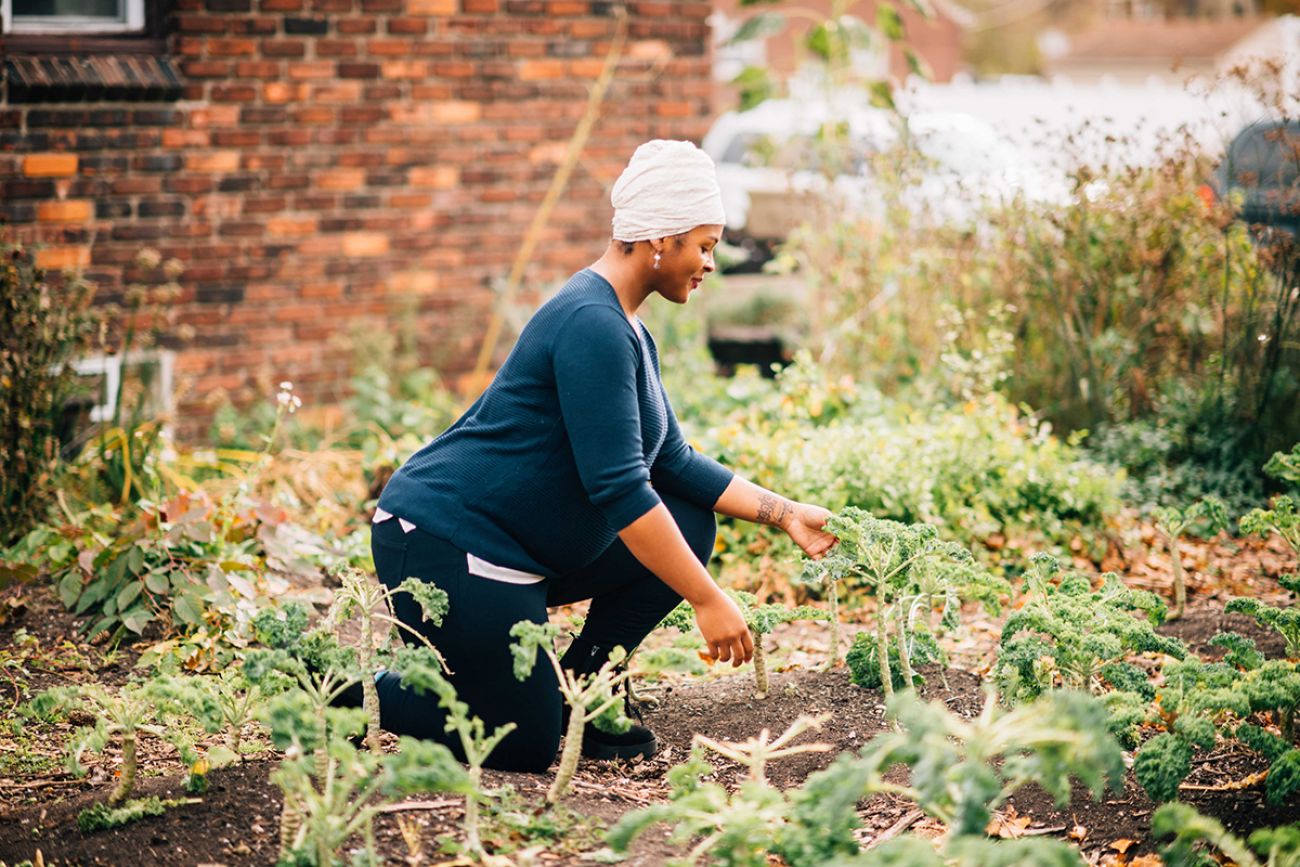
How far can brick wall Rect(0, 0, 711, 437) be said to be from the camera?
608 cm

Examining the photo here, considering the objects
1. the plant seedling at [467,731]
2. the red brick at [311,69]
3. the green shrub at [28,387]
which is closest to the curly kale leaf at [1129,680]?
the plant seedling at [467,731]

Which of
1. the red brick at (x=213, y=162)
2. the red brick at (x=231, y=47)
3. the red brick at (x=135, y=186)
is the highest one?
the red brick at (x=231, y=47)

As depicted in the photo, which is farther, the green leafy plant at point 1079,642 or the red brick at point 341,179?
the red brick at point 341,179

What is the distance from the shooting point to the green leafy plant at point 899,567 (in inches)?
129

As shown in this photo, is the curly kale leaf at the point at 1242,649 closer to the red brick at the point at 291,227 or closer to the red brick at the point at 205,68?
the red brick at the point at 291,227

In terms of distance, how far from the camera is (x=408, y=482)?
122 inches

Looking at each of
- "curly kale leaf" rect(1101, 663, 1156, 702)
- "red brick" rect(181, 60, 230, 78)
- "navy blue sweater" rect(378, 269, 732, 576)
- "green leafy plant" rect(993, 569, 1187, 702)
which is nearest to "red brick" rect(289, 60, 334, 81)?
"red brick" rect(181, 60, 230, 78)

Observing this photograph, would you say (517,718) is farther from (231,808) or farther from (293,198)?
(293,198)

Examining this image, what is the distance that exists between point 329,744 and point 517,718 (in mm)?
690

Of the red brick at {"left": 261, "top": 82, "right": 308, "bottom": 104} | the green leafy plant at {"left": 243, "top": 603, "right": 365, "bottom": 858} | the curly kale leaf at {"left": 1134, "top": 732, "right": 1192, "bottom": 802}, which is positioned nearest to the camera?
the green leafy plant at {"left": 243, "top": 603, "right": 365, "bottom": 858}

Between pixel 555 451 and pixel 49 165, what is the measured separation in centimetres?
395

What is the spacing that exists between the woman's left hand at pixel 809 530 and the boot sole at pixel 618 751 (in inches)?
24.6

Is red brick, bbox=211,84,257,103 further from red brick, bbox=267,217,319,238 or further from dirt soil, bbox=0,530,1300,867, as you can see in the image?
dirt soil, bbox=0,530,1300,867

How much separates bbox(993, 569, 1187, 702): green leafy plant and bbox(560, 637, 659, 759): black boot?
877 millimetres
